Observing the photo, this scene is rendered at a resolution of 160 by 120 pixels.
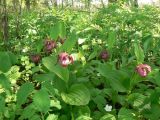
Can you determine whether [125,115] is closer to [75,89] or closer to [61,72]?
[75,89]

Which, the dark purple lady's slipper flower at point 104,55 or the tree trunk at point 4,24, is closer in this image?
the dark purple lady's slipper flower at point 104,55

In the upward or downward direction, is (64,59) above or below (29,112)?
above

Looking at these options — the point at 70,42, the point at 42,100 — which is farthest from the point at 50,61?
the point at 42,100

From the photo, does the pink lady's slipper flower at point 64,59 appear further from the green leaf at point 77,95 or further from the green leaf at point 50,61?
the green leaf at point 77,95

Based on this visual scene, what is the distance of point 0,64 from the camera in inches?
89.7

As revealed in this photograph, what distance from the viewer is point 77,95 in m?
2.25

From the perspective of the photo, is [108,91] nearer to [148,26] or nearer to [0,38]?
[148,26]

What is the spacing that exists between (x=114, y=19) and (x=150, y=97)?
209cm

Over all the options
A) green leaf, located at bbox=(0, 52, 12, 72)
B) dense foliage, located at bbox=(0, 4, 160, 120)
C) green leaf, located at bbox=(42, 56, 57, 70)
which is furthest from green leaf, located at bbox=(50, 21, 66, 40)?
green leaf, located at bbox=(0, 52, 12, 72)

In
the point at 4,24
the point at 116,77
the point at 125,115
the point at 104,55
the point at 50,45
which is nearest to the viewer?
the point at 125,115

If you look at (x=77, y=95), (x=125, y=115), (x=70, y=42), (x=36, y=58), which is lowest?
(x=125, y=115)

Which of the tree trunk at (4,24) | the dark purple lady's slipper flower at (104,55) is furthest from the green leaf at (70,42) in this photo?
the tree trunk at (4,24)

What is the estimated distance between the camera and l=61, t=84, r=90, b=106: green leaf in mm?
2201

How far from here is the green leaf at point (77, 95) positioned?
220 centimetres
